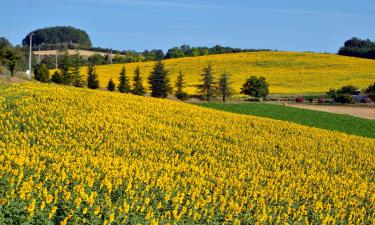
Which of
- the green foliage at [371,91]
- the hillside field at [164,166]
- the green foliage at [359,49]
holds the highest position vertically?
the green foliage at [359,49]

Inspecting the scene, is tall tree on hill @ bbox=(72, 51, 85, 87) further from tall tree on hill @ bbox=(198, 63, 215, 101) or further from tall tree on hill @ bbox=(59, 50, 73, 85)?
tall tree on hill @ bbox=(198, 63, 215, 101)

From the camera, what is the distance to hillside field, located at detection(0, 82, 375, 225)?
36.0ft

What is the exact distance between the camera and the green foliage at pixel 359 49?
127 meters

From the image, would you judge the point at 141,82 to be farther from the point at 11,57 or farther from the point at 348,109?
the point at 348,109

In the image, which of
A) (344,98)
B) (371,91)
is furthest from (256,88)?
(371,91)

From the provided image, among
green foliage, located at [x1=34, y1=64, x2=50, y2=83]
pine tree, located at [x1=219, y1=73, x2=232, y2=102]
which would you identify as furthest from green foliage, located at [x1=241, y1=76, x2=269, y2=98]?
green foliage, located at [x1=34, y1=64, x2=50, y2=83]

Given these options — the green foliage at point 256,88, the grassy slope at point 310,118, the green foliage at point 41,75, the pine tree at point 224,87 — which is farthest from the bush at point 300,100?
the green foliage at point 41,75

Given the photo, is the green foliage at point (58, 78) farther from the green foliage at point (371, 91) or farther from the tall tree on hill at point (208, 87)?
the green foliage at point (371, 91)

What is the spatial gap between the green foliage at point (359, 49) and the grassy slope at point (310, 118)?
8327 cm

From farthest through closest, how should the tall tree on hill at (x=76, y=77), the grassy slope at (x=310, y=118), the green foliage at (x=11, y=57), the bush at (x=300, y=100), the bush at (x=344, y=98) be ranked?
the bush at (x=344, y=98) → the bush at (x=300, y=100) → the green foliage at (x=11, y=57) → the tall tree on hill at (x=76, y=77) → the grassy slope at (x=310, y=118)

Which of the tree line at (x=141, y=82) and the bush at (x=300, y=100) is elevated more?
the tree line at (x=141, y=82)

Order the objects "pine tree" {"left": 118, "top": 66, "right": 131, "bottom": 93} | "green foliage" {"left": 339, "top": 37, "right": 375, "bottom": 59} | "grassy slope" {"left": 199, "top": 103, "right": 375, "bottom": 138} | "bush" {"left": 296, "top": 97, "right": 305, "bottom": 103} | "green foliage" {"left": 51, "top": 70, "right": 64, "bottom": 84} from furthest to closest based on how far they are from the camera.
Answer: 1. "green foliage" {"left": 339, "top": 37, "right": 375, "bottom": 59}
2. "bush" {"left": 296, "top": 97, "right": 305, "bottom": 103}
3. "green foliage" {"left": 51, "top": 70, "right": 64, "bottom": 84}
4. "pine tree" {"left": 118, "top": 66, "right": 131, "bottom": 93}
5. "grassy slope" {"left": 199, "top": 103, "right": 375, "bottom": 138}

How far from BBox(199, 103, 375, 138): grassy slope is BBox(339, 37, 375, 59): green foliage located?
83.3 metres

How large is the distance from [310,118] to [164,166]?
29.7m
